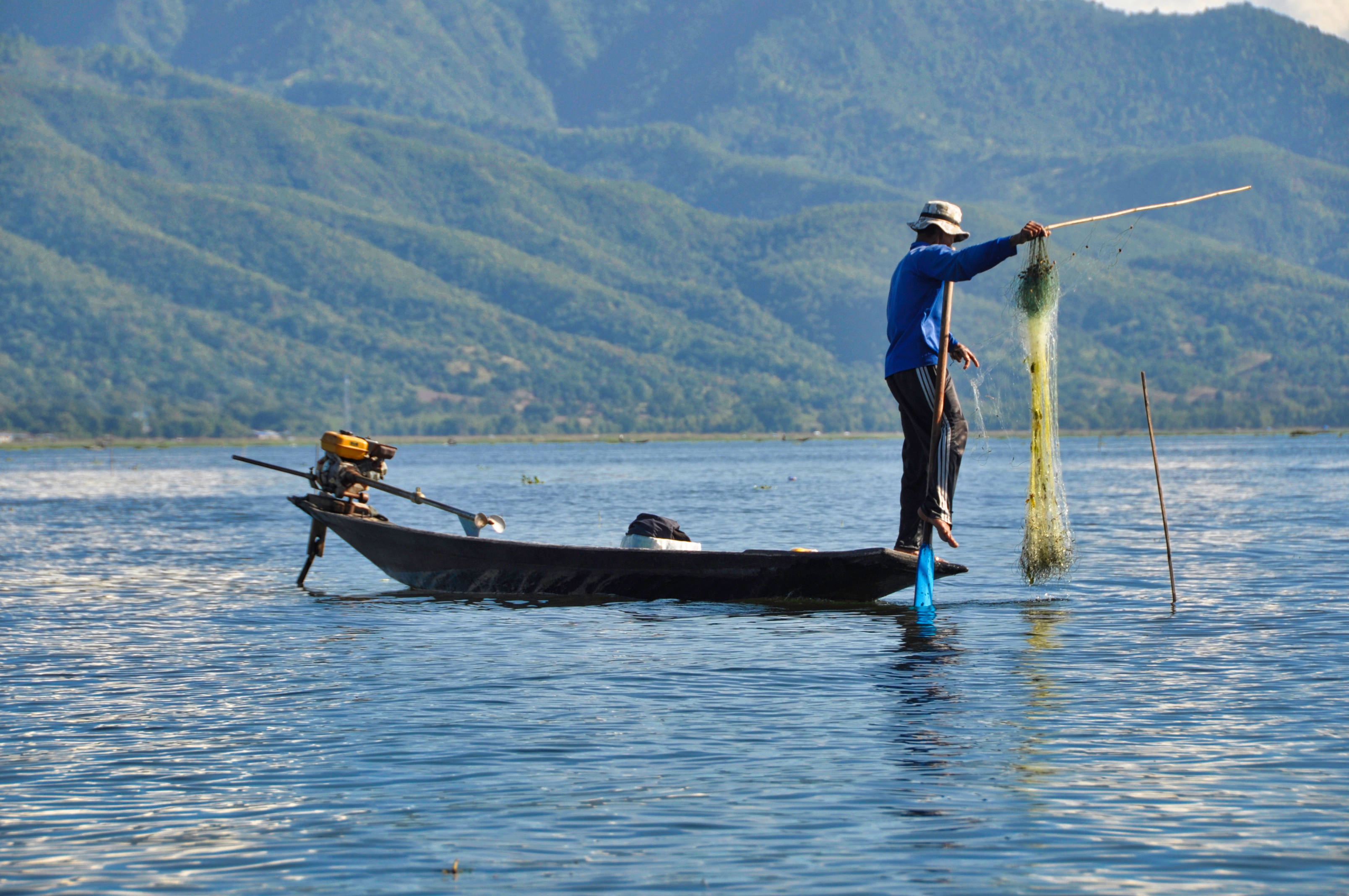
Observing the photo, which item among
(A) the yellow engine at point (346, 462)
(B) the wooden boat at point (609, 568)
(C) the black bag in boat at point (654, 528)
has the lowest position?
(B) the wooden boat at point (609, 568)

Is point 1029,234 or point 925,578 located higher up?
point 1029,234

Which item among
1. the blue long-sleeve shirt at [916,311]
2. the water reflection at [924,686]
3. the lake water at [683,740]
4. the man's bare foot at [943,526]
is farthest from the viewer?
the man's bare foot at [943,526]

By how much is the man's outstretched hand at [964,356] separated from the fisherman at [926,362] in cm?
1

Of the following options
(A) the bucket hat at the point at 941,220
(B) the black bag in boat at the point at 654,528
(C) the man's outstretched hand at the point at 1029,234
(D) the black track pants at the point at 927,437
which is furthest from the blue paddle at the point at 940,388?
(B) the black bag in boat at the point at 654,528

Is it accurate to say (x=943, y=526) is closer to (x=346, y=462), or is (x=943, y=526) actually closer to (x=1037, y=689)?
(x=1037, y=689)

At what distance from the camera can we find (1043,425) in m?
15.6

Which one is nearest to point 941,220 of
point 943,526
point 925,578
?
point 943,526

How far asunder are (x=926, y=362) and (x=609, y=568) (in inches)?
224

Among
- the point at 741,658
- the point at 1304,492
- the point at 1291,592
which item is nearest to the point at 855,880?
the point at 741,658

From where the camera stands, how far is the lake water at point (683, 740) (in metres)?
8.09

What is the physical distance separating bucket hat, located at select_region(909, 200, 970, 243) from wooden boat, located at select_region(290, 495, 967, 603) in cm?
332

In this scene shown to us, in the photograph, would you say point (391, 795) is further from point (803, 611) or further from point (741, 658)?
point (803, 611)

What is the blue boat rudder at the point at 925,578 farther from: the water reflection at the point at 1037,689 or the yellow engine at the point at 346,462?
the yellow engine at the point at 346,462

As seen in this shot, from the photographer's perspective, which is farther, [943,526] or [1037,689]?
[943,526]
